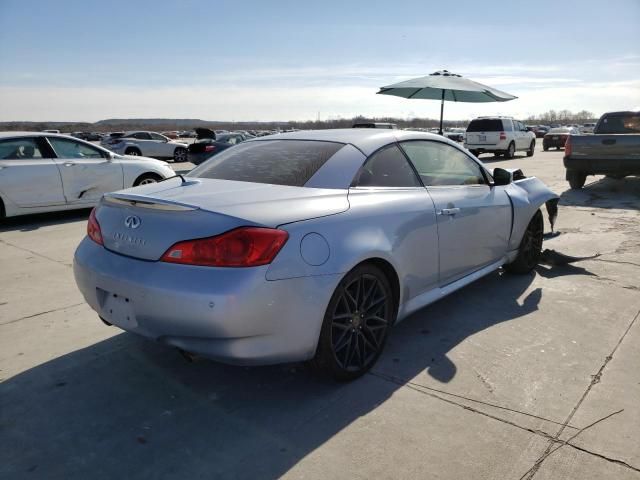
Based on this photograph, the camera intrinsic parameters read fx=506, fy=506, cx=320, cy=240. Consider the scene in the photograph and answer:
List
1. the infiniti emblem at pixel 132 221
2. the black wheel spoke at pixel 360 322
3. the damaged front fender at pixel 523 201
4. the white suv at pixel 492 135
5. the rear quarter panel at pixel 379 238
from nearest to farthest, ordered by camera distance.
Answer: the rear quarter panel at pixel 379 238 < the infiniti emblem at pixel 132 221 < the black wheel spoke at pixel 360 322 < the damaged front fender at pixel 523 201 < the white suv at pixel 492 135

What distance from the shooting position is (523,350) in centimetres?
342

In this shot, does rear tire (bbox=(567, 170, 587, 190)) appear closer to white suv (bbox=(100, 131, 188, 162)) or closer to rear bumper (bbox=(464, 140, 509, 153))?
rear bumper (bbox=(464, 140, 509, 153))

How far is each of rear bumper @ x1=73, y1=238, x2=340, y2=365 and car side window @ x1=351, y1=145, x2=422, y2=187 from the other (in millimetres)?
831

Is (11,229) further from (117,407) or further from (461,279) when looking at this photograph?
(461,279)

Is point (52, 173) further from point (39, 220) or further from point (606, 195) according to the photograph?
point (606, 195)

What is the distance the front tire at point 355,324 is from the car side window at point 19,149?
6.95m

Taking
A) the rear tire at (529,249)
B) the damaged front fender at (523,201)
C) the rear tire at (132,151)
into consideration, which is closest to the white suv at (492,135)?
the rear tire at (132,151)

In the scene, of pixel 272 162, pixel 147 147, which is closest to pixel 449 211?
pixel 272 162

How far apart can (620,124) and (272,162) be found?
11.6m

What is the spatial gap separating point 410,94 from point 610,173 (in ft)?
15.7

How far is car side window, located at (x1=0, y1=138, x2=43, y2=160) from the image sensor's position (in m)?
7.57

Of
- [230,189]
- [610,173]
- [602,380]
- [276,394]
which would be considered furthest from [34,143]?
[610,173]

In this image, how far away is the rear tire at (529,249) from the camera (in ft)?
16.1

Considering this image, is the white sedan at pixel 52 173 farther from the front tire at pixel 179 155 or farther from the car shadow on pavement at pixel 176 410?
the front tire at pixel 179 155
